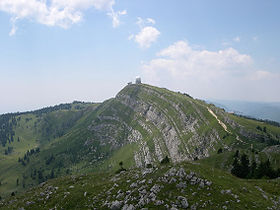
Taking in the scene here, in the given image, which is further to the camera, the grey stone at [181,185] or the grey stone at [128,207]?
the grey stone at [181,185]

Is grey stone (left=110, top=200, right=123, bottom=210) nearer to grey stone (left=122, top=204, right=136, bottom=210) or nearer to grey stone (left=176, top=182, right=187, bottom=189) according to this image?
grey stone (left=122, top=204, right=136, bottom=210)

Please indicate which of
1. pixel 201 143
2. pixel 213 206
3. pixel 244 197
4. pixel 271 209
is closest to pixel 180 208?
pixel 213 206

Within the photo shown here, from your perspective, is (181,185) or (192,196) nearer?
(192,196)

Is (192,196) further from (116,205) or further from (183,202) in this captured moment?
(116,205)

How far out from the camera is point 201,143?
197375 mm

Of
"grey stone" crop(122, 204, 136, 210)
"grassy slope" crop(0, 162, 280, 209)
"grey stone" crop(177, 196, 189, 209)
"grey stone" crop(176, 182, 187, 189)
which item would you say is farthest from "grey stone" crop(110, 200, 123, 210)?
"grey stone" crop(176, 182, 187, 189)

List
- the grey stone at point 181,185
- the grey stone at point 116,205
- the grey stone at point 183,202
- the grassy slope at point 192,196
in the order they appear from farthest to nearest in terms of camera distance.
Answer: the grey stone at point 181,185, the grey stone at point 116,205, the grassy slope at point 192,196, the grey stone at point 183,202

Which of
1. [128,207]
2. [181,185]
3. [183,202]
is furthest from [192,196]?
[128,207]

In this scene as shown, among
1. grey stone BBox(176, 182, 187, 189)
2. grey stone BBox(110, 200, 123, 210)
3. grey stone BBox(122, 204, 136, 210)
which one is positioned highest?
grey stone BBox(176, 182, 187, 189)

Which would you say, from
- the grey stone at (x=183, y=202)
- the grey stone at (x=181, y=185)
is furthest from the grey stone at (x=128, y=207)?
the grey stone at (x=181, y=185)

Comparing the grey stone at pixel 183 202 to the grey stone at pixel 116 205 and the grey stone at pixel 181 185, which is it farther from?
the grey stone at pixel 116 205

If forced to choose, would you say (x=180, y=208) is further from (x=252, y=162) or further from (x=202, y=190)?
(x=252, y=162)

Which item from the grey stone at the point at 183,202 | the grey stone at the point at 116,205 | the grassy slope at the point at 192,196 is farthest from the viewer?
the grey stone at the point at 116,205

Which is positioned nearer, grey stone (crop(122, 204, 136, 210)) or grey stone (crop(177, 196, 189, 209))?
grey stone (crop(177, 196, 189, 209))
